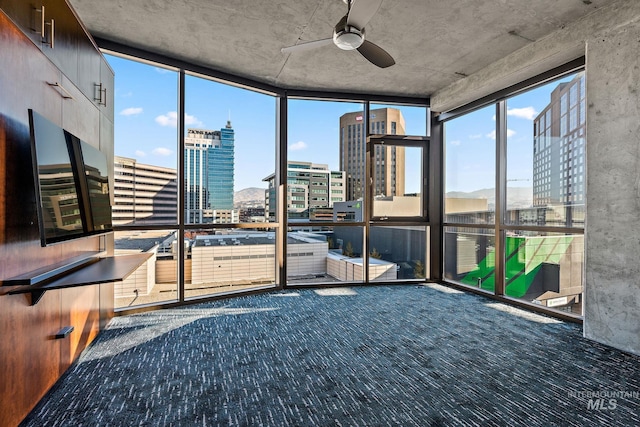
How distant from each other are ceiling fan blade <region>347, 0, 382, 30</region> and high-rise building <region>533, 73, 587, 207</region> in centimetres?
255

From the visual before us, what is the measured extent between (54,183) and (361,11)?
2.26m

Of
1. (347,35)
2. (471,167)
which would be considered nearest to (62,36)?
(347,35)

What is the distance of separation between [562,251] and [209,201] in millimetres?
4200

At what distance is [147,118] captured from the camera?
3.82 metres

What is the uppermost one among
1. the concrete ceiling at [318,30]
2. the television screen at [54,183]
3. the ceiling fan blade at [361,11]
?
the concrete ceiling at [318,30]

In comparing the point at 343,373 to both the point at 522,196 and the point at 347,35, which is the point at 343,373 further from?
the point at 522,196

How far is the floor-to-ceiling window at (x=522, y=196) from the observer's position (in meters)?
3.59

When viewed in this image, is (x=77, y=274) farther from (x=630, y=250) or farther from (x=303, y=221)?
(x=630, y=250)

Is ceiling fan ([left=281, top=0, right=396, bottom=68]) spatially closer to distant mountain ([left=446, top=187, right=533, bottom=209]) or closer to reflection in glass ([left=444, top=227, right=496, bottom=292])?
distant mountain ([left=446, top=187, right=533, bottom=209])

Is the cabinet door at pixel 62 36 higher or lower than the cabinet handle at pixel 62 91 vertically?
higher

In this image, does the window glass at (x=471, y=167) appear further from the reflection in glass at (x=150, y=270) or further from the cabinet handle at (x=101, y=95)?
the cabinet handle at (x=101, y=95)

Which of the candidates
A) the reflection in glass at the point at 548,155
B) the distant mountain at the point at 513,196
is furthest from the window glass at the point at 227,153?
the reflection in glass at the point at 548,155

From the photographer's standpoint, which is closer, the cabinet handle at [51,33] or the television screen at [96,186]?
the cabinet handle at [51,33]

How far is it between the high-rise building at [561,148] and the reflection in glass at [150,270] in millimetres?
4394
